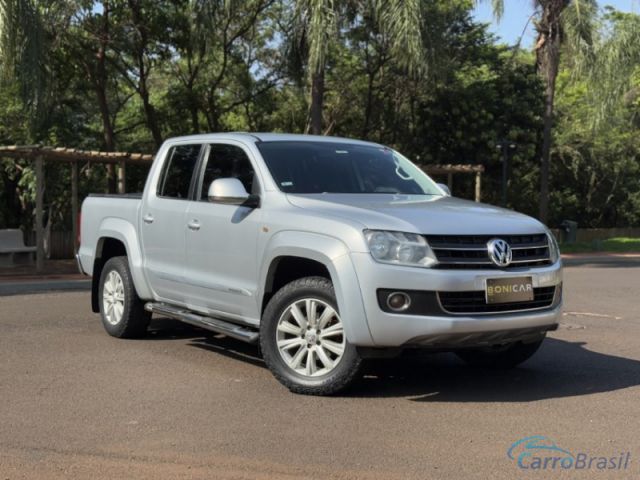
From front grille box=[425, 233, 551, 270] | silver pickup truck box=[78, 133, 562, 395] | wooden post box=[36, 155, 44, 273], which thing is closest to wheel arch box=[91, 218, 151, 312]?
silver pickup truck box=[78, 133, 562, 395]

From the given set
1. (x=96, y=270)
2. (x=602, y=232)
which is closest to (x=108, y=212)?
(x=96, y=270)

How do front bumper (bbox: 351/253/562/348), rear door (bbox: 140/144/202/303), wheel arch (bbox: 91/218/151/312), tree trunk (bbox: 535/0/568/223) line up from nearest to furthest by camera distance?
front bumper (bbox: 351/253/562/348)
rear door (bbox: 140/144/202/303)
wheel arch (bbox: 91/218/151/312)
tree trunk (bbox: 535/0/568/223)

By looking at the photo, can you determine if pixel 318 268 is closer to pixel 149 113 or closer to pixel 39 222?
pixel 39 222

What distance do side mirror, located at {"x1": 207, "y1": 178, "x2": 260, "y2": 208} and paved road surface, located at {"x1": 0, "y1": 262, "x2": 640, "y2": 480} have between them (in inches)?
54.5

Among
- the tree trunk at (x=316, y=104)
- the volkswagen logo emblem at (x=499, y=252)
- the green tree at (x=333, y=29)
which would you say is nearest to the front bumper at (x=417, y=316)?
the volkswagen logo emblem at (x=499, y=252)

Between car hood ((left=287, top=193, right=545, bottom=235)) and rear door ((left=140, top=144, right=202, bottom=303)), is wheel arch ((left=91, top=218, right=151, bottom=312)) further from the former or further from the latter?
car hood ((left=287, top=193, right=545, bottom=235))

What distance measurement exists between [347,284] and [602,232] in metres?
31.6

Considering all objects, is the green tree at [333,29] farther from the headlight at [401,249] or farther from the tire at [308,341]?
the headlight at [401,249]

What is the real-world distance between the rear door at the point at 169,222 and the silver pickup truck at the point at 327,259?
0.02 meters

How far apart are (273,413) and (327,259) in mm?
→ 1096

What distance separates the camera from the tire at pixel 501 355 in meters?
6.40

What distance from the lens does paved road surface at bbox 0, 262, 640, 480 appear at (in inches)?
165

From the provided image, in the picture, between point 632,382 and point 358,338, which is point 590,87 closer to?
point 632,382

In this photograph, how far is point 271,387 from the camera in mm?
5840
